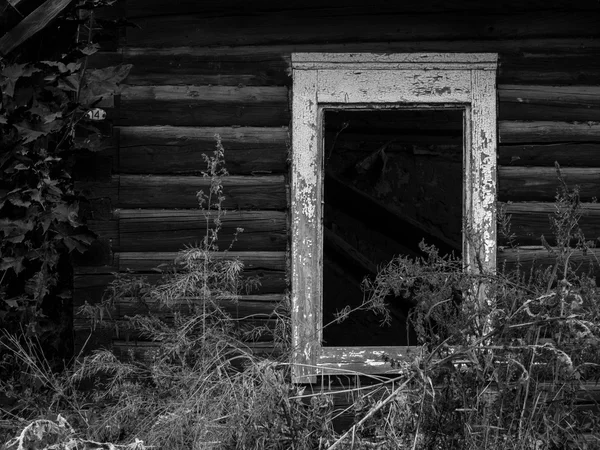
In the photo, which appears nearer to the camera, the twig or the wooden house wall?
the twig

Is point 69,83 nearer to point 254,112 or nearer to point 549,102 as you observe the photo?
point 254,112

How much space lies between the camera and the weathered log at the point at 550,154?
5.20 metres

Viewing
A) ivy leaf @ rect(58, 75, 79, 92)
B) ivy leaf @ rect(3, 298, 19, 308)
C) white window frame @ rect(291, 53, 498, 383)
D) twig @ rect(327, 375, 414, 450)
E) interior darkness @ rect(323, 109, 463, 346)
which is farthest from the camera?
interior darkness @ rect(323, 109, 463, 346)

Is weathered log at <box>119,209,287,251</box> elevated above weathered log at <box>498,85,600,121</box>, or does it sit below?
below

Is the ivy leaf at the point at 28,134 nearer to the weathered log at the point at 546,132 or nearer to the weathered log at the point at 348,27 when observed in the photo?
the weathered log at the point at 348,27

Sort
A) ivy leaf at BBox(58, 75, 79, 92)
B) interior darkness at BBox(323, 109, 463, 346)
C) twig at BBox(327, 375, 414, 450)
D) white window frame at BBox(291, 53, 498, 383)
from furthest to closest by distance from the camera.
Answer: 1. interior darkness at BBox(323, 109, 463, 346)
2. white window frame at BBox(291, 53, 498, 383)
3. ivy leaf at BBox(58, 75, 79, 92)
4. twig at BBox(327, 375, 414, 450)

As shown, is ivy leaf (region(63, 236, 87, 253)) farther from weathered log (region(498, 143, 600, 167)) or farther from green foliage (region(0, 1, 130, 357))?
weathered log (region(498, 143, 600, 167))

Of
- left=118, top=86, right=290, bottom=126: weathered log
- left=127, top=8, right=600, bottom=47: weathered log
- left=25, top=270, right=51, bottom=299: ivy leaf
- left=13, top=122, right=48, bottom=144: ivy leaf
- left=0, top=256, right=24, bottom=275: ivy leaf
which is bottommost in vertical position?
left=25, top=270, right=51, bottom=299: ivy leaf

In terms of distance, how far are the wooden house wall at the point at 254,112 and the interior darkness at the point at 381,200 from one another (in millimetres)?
3892

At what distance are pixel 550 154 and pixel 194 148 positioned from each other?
181 cm

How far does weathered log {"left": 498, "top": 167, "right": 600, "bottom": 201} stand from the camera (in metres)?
5.20

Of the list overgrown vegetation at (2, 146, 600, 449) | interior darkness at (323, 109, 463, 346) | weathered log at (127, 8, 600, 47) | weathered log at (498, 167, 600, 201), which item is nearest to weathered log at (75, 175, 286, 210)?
weathered log at (127, 8, 600, 47)

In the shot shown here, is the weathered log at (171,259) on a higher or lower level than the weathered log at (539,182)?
lower

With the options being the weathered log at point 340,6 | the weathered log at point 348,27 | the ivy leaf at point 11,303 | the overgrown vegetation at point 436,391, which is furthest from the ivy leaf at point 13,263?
the weathered log at point 340,6
